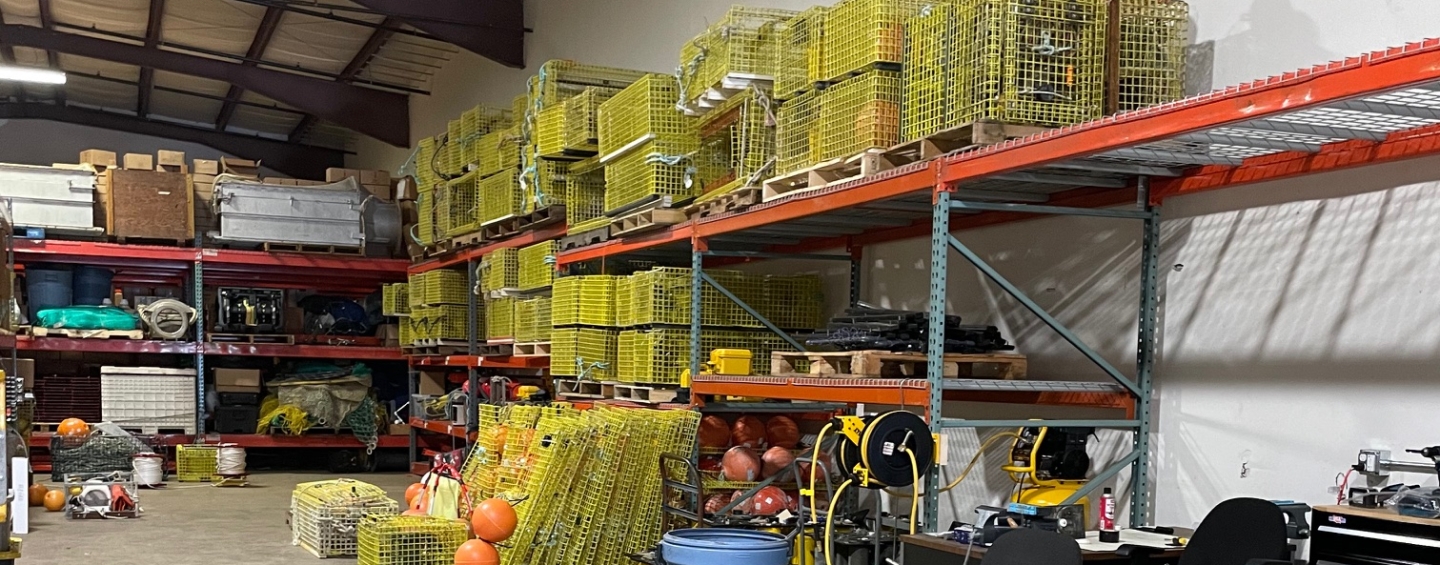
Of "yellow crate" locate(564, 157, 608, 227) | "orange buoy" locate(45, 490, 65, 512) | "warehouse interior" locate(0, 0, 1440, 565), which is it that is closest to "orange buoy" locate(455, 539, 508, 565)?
"warehouse interior" locate(0, 0, 1440, 565)

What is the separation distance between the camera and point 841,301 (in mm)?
9398

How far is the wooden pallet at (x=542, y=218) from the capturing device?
12.0m

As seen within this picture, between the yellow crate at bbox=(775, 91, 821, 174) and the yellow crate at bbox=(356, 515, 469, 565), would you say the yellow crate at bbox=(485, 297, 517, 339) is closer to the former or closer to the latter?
the yellow crate at bbox=(356, 515, 469, 565)

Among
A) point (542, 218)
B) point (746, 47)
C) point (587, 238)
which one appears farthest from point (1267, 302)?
point (542, 218)

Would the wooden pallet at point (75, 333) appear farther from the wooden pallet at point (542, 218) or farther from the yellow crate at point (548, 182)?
the yellow crate at point (548, 182)

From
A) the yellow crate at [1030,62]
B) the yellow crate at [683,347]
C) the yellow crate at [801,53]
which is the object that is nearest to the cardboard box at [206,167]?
the yellow crate at [683,347]

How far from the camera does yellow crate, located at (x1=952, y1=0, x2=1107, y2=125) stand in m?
5.66

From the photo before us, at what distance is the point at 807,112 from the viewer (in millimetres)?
7316

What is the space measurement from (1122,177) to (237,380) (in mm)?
13718

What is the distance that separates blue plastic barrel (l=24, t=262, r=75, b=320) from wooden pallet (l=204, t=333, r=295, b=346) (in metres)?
1.84

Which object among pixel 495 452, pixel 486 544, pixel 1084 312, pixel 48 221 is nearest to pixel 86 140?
pixel 48 221

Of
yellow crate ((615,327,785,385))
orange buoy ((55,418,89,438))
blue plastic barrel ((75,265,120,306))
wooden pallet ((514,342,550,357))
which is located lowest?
orange buoy ((55,418,89,438))

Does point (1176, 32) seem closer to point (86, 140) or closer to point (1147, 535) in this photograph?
point (1147, 535)

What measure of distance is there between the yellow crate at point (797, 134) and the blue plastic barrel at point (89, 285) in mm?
12522
